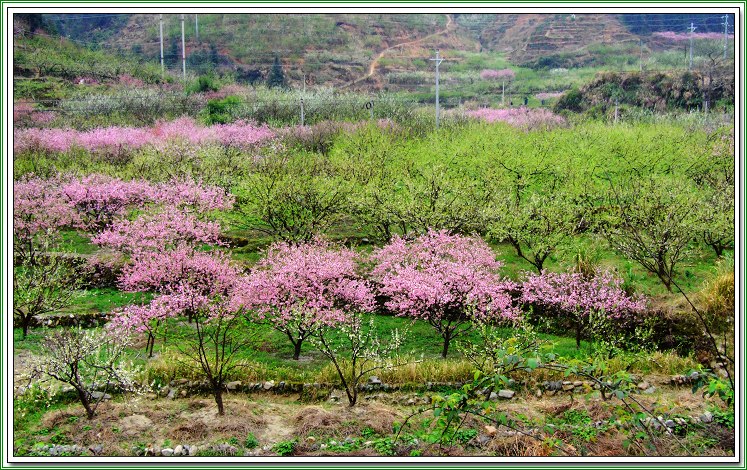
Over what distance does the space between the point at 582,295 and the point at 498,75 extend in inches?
2824

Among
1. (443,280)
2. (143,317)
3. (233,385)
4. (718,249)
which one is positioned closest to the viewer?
(233,385)

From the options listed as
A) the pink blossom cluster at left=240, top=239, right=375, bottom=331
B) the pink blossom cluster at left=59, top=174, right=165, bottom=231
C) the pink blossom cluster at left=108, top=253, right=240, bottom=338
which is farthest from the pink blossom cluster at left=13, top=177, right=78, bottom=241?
the pink blossom cluster at left=240, top=239, right=375, bottom=331

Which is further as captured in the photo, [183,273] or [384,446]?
[183,273]

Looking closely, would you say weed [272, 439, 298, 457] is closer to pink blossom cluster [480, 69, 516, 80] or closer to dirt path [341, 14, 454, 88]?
dirt path [341, 14, 454, 88]

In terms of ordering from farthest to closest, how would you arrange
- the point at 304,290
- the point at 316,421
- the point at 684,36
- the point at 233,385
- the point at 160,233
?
the point at 684,36 < the point at 160,233 < the point at 304,290 < the point at 233,385 < the point at 316,421

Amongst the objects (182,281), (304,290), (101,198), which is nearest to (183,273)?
(182,281)

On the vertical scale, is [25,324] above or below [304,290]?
below

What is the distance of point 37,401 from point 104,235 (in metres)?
9.59

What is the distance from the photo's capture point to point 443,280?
59.9 ft

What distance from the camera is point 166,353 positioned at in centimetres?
1702

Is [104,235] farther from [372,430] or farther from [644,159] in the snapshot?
[644,159]

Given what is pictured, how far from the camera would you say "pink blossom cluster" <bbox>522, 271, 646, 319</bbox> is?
18.4 m

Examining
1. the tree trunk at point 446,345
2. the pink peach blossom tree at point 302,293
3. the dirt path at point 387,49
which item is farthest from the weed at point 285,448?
the dirt path at point 387,49

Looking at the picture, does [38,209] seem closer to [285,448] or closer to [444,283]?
[444,283]
